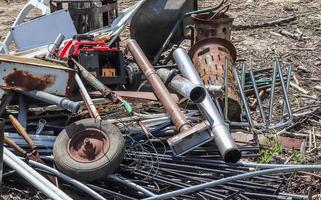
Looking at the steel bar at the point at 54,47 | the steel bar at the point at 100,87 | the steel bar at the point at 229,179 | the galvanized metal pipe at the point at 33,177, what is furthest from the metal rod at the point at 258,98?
the galvanized metal pipe at the point at 33,177

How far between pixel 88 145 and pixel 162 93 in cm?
94

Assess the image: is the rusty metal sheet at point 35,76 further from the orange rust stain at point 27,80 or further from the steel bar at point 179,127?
the steel bar at point 179,127

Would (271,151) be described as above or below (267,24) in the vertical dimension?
below

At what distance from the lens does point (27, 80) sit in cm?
499

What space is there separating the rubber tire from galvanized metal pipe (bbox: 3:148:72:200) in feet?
0.67

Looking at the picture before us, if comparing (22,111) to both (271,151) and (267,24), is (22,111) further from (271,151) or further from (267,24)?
(267,24)

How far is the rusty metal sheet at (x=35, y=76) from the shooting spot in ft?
16.2

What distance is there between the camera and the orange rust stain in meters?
4.97

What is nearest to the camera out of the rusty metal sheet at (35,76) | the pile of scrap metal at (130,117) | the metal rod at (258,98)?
the pile of scrap metal at (130,117)

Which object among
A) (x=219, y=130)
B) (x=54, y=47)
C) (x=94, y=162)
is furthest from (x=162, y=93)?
(x=54, y=47)

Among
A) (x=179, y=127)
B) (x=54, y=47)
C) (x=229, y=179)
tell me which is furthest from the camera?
(x=54, y=47)

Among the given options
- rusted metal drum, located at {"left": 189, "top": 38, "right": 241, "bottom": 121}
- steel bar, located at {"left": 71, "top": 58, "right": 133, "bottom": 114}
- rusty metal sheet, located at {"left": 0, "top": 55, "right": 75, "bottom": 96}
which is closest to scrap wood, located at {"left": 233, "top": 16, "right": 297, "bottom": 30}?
rusted metal drum, located at {"left": 189, "top": 38, "right": 241, "bottom": 121}

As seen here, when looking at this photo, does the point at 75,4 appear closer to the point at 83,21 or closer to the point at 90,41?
the point at 83,21

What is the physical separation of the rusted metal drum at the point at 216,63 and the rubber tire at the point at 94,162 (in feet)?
4.56
